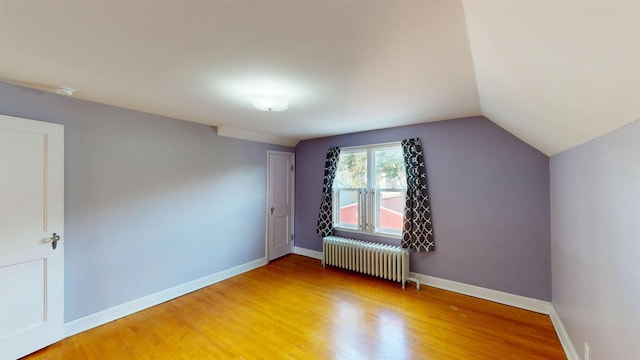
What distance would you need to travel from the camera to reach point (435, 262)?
348 cm

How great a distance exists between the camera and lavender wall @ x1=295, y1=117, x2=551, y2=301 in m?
2.82

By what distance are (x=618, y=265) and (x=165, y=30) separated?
2.70 meters

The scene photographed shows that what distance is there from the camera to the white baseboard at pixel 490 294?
9.13ft

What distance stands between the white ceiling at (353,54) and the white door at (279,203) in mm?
2324

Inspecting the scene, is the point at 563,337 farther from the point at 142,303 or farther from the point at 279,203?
the point at 142,303

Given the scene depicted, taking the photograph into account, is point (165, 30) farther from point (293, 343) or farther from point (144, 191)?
point (293, 343)

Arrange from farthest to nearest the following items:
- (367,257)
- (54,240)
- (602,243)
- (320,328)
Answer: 1. (367,257)
2. (320,328)
3. (54,240)
4. (602,243)

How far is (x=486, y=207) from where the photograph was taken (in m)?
3.13

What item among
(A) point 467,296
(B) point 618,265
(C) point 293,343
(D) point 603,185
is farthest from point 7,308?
(A) point 467,296

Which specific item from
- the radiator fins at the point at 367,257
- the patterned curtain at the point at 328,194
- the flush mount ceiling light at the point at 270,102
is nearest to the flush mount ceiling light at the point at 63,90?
the flush mount ceiling light at the point at 270,102

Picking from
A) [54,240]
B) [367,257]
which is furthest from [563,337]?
[54,240]

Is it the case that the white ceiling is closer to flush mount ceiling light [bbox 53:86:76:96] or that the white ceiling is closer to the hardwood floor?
flush mount ceiling light [bbox 53:86:76:96]

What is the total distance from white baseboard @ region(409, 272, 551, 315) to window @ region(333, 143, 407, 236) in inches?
31.3

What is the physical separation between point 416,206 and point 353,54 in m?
2.56
